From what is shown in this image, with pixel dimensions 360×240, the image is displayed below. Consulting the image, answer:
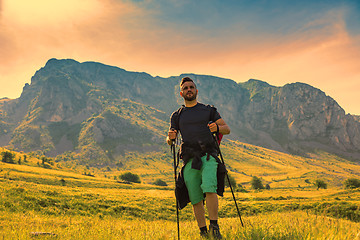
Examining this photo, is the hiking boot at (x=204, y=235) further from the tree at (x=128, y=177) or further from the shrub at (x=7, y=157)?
the shrub at (x=7, y=157)

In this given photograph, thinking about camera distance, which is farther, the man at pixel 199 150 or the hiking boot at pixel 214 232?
the man at pixel 199 150

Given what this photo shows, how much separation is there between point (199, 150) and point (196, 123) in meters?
0.80

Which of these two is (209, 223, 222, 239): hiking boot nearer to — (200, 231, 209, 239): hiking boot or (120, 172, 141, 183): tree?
(200, 231, 209, 239): hiking boot

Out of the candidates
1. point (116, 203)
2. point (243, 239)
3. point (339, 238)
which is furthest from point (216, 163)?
point (116, 203)

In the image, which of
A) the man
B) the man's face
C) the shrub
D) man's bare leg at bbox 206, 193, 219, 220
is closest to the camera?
man's bare leg at bbox 206, 193, 219, 220

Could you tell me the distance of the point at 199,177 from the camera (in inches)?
237

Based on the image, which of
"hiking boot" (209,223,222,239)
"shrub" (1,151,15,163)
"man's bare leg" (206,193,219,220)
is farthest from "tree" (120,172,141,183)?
"hiking boot" (209,223,222,239)

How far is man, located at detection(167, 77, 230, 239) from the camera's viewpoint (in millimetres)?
5594

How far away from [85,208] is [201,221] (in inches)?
699

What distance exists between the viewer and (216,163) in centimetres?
597

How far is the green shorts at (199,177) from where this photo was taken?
224 inches

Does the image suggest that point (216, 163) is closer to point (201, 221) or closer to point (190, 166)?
point (190, 166)

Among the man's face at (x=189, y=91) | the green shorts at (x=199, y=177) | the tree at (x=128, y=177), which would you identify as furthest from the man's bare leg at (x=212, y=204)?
the tree at (x=128, y=177)

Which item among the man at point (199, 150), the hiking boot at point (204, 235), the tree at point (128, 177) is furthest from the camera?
the tree at point (128, 177)
